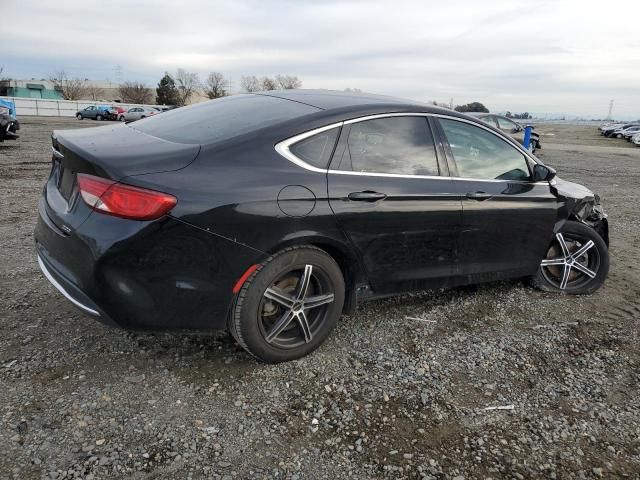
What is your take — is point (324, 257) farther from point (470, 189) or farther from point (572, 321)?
point (572, 321)

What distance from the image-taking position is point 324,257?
2969 mm

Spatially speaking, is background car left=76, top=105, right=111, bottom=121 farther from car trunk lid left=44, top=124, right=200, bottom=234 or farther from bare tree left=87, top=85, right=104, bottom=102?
car trunk lid left=44, top=124, right=200, bottom=234

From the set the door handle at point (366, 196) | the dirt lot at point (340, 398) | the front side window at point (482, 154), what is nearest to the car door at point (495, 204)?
the front side window at point (482, 154)

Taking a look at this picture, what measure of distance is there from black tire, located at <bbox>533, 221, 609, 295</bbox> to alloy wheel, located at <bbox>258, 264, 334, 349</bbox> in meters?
2.32

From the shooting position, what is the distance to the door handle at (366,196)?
2.99 metres

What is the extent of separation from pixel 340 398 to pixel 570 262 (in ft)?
9.32

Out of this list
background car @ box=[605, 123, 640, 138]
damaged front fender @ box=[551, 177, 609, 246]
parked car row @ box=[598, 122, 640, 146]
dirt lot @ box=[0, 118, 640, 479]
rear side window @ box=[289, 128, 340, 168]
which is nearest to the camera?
dirt lot @ box=[0, 118, 640, 479]

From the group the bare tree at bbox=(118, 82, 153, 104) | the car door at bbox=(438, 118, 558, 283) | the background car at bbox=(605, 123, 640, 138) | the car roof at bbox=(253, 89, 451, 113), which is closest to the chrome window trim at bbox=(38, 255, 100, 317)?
the car roof at bbox=(253, 89, 451, 113)

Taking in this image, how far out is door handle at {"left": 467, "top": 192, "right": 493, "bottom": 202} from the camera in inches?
141

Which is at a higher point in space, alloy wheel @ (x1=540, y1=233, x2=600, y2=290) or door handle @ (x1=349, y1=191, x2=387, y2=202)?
door handle @ (x1=349, y1=191, x2=387, y2=202)

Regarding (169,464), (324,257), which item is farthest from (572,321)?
(169,464)

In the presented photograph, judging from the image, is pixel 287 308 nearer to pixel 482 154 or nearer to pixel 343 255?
pixel 343 255

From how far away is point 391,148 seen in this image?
3268 mm

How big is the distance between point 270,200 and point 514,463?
178cm
